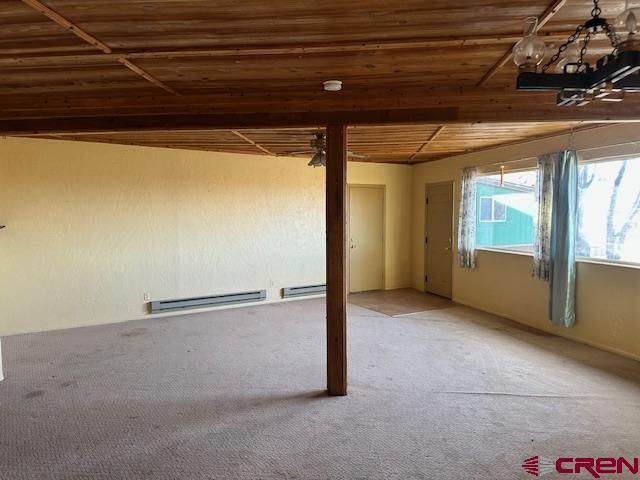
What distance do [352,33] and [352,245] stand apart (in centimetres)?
510

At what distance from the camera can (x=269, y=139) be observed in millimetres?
4812

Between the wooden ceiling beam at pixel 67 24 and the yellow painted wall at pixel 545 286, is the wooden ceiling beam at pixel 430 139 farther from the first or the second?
the wooden ceiling beam at pixel 67 24

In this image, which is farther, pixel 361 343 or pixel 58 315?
pixel 58 315

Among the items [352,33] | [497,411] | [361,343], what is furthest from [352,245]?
[352,33]

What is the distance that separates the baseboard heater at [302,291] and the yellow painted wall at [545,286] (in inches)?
90.2

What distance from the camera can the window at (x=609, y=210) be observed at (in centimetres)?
395

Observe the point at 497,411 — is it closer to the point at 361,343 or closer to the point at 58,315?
the point at 361,343

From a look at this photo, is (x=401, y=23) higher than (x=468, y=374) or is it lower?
higher

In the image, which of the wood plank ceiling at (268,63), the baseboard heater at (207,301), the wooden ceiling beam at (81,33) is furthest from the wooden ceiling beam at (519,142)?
the wooden ceiling beam at (81,33)

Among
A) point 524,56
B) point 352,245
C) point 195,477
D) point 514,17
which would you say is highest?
point 514,17

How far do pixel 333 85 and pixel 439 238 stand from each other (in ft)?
14.9

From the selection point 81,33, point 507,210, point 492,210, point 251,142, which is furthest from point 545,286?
point 81,33

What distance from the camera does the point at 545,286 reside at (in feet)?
15.9

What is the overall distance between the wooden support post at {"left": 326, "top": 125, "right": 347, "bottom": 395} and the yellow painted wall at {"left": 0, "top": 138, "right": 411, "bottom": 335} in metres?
3.20
